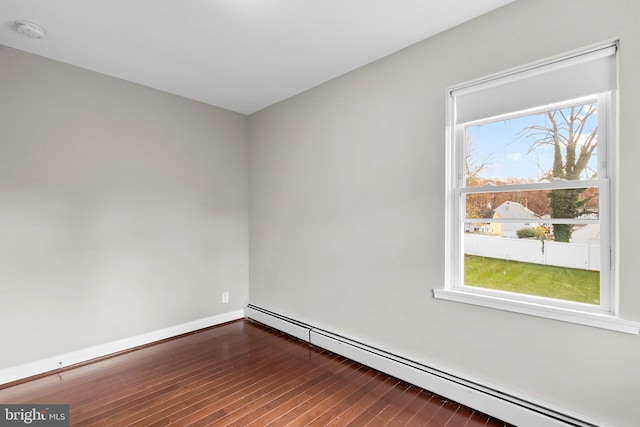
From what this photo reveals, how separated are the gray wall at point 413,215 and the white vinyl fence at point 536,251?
0.62 ft

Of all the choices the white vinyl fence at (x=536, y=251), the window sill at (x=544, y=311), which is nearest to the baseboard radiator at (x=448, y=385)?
the window sill at (x=544, y=311)

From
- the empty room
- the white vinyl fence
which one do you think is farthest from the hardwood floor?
the white vinyl fence

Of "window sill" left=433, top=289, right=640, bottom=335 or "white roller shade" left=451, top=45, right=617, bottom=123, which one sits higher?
"white roller shade" left=451, top=45, right=617, bottom=123

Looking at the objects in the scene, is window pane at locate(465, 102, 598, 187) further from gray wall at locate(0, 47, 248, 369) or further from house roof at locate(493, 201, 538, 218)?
gray wall at locate(0, 47, 248, 369)

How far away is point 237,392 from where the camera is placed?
2.44m

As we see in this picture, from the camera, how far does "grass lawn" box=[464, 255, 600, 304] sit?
1.92 meters

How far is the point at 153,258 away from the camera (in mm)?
3408

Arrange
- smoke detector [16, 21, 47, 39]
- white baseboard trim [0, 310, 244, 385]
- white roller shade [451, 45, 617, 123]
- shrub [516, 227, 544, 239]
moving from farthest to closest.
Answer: white baseboard trim [0, 310, 244, 385]
smoke detector [16, 21, 47, 39]
shrub [516, 227, 544, 239]
white roller shade [451, 45, 617, 123]

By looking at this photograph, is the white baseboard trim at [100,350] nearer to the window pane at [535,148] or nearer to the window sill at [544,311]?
the window sill at [544,311]

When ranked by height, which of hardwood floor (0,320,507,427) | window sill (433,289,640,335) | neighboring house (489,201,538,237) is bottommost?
hardwood floor (0,320,507,427)

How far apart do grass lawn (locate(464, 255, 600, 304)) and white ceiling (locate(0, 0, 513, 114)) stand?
5.66 feet

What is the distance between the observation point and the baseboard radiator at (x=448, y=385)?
6.30 feet

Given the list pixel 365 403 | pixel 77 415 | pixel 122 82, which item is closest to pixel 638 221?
pixel 365 403

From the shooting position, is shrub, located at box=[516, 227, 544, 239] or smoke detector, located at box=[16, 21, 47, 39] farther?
smoke detector, located at box=[16, 21, 47, 39]
